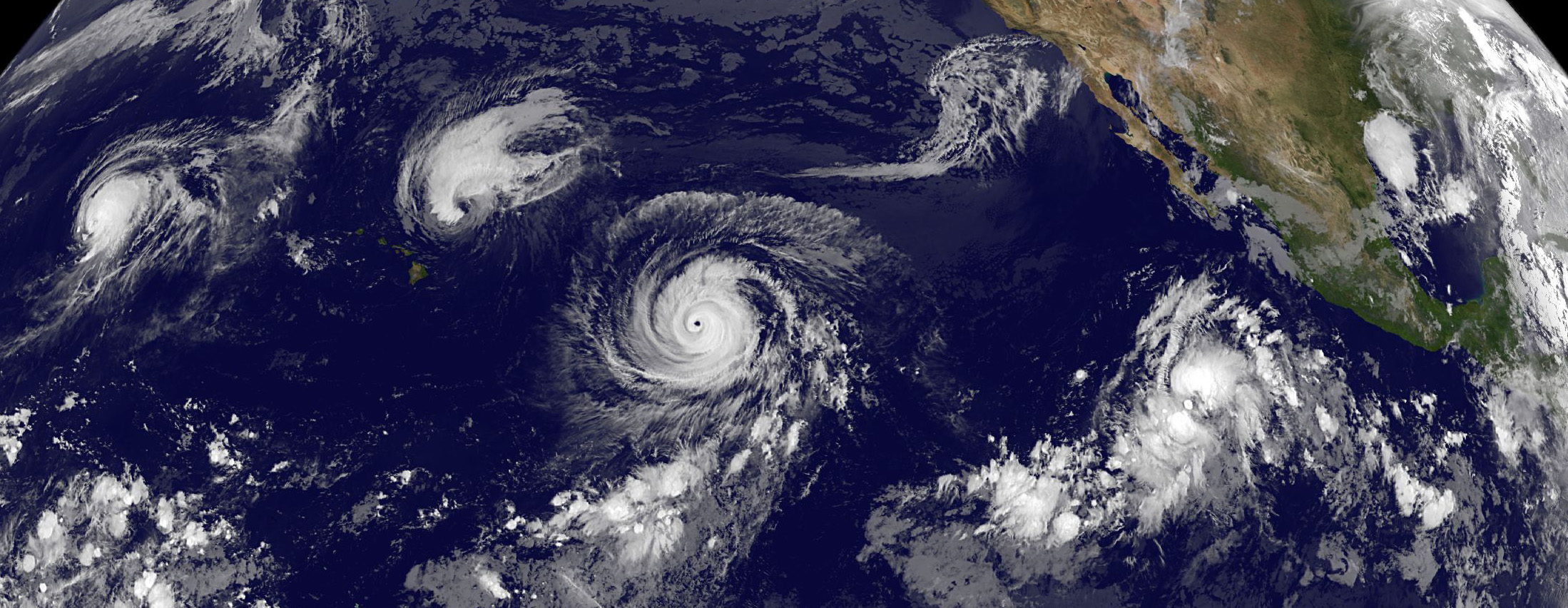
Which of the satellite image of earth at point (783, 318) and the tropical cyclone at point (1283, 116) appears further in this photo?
the tropical cyclone at point (1283, 116)

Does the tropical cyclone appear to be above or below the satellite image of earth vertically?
above

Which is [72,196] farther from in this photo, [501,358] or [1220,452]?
[1220,452]

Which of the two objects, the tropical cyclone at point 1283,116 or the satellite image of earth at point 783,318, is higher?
the tropical cyclone at point 1283,116

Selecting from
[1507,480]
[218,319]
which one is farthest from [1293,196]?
[218,319]

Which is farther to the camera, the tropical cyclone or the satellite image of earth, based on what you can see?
the tropical cyclone
